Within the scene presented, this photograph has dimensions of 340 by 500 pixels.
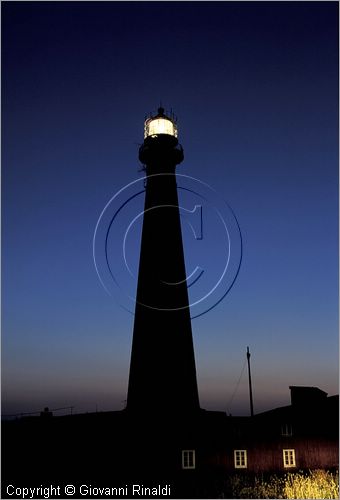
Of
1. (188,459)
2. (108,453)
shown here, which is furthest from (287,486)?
(108,453)

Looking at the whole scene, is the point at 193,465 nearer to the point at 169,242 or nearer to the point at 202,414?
the point at 202,414

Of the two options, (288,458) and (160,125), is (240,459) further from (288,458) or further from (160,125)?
(160,125)

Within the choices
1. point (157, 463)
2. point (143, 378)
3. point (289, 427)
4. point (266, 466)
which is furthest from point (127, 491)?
point (289, 427)

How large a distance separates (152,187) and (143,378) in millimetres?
11482

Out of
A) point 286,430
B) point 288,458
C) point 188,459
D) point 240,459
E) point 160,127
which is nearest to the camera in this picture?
point 188,459

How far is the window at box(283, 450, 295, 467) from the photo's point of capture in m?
24.3

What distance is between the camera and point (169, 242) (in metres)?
26.1

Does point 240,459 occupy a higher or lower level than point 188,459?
lower

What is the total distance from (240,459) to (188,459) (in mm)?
3084

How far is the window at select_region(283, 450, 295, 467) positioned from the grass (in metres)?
0.59

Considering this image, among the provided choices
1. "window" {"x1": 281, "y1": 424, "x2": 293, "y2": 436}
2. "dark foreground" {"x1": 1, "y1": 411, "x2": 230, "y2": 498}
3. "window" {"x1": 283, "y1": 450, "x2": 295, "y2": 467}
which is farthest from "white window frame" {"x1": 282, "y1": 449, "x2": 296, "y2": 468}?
"dark foreground" {"x1": 1, "y1": 411, "x2": 230, "y2": 498}

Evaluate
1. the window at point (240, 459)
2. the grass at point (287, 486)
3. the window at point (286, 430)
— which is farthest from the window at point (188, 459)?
the window at point (286, 430)

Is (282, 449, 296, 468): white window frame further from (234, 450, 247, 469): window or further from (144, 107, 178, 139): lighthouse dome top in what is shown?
(144, 107, 178, 139): lighthouse dome top

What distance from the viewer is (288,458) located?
24453 mm
